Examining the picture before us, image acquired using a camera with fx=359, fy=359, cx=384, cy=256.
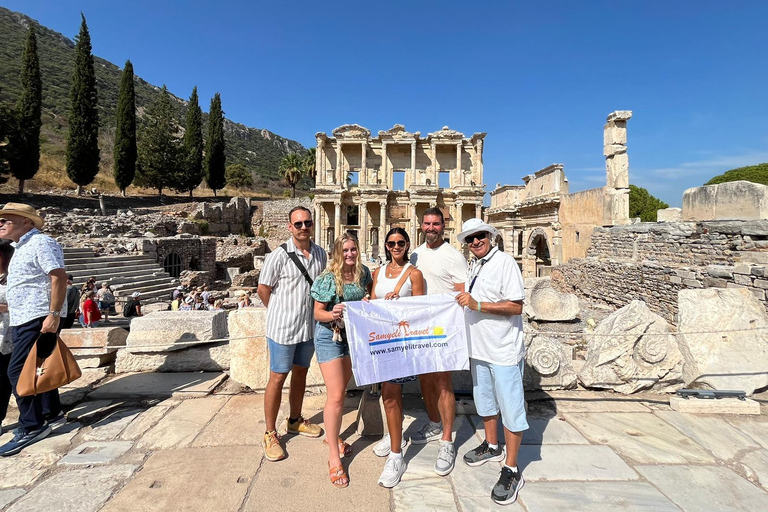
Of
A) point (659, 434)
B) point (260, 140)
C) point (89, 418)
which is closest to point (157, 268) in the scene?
point (89, 418)

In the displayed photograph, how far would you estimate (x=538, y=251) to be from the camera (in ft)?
75.3

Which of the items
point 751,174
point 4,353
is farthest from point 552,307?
point 751,174

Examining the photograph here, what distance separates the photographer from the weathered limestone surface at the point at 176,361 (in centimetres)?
415

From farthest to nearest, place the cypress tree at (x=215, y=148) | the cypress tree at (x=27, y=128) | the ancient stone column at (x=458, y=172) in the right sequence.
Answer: the cypress tree at (x=215, y=148), the ancient stone column at (x=458, y=172), the cypress tree at (x=27, y=128)

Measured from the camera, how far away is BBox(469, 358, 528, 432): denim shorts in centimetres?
237

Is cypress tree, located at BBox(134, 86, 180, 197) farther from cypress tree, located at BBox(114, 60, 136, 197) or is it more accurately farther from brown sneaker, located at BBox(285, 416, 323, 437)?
brown sneaker, located at BBox(285, 416, 323, 437)

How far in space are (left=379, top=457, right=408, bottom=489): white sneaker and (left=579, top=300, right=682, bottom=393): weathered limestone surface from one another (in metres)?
2.38

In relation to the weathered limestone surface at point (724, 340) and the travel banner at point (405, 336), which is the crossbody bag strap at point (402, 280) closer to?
the travel banner at point (405, 336)

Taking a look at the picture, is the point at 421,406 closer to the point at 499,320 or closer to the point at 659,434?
the point at 499,320

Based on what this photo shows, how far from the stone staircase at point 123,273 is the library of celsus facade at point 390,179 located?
574 inches

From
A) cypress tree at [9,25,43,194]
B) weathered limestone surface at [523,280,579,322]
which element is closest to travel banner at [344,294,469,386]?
weathered limestone surface at [523,280,579,322]

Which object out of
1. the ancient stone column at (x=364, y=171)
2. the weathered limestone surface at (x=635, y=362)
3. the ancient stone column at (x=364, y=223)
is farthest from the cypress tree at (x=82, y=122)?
the weathered limestone surface at (x=635, y=362)

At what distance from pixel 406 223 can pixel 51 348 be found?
2926 centimetres

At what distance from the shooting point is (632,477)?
2.37 metres
